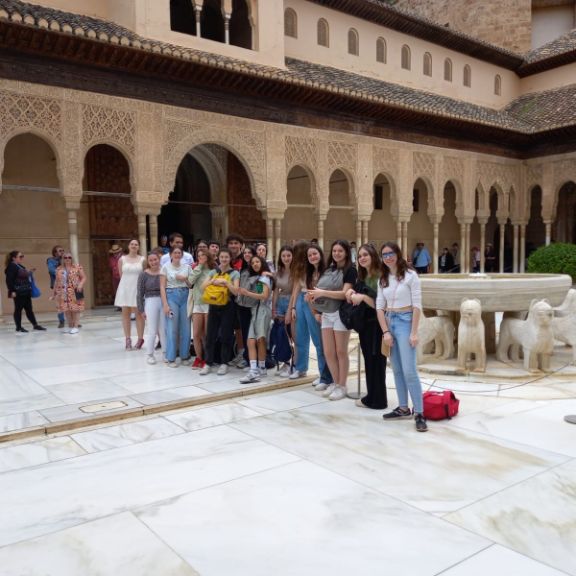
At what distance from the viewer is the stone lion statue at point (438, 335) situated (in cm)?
697

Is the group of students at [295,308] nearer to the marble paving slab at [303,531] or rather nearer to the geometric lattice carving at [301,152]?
the marble paving slab at [303,531]

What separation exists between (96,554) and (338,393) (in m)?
3.15

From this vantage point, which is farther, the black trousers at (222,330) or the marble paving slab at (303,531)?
the black trousers at (222,330)

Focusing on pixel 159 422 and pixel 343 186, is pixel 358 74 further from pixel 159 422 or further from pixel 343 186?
pixel 159 422

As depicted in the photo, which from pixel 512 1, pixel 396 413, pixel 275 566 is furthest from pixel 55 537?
pixel 512 1

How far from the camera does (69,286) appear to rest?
9.75 metres

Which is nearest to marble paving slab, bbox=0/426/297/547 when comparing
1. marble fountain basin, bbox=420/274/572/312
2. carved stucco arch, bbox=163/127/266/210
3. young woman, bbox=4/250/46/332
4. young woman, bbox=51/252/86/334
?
marble fountain basin, bbox=420/274/572/312

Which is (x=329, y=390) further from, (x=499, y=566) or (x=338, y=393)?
(x=499, y=566)

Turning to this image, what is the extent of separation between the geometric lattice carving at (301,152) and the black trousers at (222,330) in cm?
A: 954

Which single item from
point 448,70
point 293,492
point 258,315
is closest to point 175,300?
point 258,315

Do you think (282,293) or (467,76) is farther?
(467,76)

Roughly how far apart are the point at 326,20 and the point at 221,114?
6374 millimetres

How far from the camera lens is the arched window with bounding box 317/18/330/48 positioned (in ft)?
58.3

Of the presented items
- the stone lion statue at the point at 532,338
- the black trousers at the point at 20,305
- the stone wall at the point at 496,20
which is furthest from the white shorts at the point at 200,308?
the stone wall at the point at 496,20
